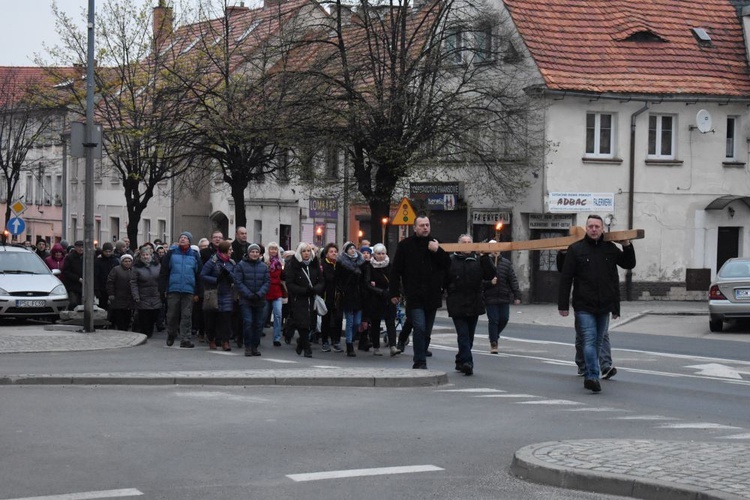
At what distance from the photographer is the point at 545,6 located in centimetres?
4025

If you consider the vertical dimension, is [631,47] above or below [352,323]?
above

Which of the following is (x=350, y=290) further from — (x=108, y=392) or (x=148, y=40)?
(x=148, y=40)

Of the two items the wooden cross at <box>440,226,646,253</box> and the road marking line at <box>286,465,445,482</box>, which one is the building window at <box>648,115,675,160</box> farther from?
the road marking line at <box>286,465,445,482</box>

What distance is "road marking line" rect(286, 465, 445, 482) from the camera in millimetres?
8547

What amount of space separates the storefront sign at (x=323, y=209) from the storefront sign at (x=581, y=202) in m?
7.54

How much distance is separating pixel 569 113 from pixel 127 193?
15.9m

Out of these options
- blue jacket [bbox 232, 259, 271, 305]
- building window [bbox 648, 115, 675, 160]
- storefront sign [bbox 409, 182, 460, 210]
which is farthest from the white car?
building window [bbox 648, 115, 675, 160]

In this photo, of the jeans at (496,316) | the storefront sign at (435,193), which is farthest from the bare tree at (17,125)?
the jeans at (496,316)

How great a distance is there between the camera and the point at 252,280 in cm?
1892

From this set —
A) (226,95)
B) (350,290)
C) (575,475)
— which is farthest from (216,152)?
(575,475)

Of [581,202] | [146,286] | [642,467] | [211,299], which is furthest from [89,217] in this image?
[581,202]

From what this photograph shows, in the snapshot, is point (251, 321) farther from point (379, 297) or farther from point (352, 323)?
point (379, 297)

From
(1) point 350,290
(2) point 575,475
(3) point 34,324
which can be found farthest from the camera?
(3) point 34,324

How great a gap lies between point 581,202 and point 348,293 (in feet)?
64.7
